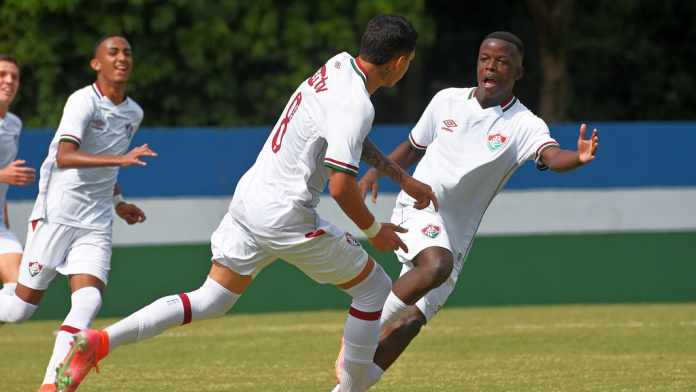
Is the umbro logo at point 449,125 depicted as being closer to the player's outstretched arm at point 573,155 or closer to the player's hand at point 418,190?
the player's outstretched arm at point 573,155

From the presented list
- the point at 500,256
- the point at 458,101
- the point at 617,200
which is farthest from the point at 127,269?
the point at 458,101

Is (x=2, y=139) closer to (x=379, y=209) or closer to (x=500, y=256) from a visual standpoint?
(x=379, y=209)

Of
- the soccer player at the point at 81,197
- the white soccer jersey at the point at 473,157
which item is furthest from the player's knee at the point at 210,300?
the white soccer jersey at the point at 473,157

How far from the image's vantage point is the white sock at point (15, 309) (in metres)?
9.09

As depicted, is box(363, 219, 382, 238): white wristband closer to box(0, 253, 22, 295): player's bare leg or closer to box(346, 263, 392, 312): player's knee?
box(346, 263, 392, 312): player's knee

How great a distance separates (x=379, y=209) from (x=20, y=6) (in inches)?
223

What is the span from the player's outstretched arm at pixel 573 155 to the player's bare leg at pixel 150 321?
6.66 ft

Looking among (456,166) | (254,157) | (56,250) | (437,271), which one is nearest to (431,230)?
(437,271)

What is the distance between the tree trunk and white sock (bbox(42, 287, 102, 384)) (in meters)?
11.0

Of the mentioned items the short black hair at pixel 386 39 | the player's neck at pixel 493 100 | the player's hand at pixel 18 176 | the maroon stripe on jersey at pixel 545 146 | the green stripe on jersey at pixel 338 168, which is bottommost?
the player's hand at pixel 18 176

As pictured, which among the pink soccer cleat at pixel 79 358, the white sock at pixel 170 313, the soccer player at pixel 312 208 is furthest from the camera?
the white sock at pixel 170 313

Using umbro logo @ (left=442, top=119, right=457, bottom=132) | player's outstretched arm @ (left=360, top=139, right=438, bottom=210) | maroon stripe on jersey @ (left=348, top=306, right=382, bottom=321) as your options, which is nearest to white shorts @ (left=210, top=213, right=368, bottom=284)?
maroon stripe on jersey @ (left=348, top=306, right=382, bottom=321)

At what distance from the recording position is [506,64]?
8.84m

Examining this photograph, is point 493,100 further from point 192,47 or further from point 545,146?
point 192,47
